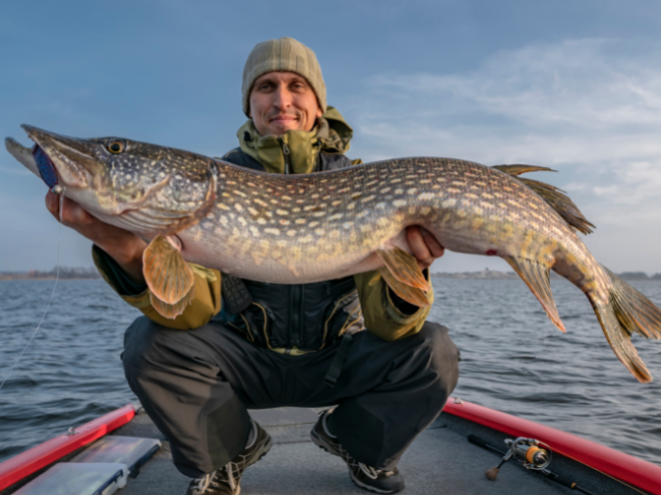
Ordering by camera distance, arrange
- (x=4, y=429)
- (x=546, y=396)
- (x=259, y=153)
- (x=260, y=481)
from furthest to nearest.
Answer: (x=546, y=396)
(x=4, y=429)
(x=259, y=153)
(x=260, y=481)

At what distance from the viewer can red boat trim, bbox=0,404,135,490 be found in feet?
7.05

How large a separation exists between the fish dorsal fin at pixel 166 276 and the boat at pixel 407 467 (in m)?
1.00

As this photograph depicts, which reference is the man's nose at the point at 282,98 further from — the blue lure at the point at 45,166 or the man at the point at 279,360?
the blue lure at the point at 45,166

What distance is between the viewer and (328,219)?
6.36 ft

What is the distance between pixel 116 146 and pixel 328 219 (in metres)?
0.94

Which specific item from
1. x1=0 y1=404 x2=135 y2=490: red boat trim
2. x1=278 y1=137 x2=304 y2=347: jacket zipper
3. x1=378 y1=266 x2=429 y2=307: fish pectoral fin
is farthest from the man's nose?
x1=0 y1=404 x2=135 y2=490: red boat trim

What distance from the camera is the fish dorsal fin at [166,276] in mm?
1721

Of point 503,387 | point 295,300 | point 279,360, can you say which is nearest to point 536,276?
point 295,300

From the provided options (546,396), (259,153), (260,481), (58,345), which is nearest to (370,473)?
(260,481)

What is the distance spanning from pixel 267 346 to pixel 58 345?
946 centimetres

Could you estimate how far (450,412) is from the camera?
3.26 m

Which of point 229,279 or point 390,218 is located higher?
point 390,218

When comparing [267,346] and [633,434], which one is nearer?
[267,346]

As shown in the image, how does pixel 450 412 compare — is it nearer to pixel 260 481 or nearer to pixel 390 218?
pixel 260 481
